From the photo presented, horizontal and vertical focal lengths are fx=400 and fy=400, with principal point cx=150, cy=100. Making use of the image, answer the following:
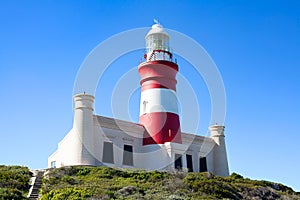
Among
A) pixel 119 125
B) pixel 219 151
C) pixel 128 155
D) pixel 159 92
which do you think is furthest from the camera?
pixel 219 151

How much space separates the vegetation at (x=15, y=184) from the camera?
1819 centimetres

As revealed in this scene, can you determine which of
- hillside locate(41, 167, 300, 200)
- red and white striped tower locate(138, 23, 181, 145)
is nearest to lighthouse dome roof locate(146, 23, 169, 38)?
red and white striped tower locate(138, 23, 181, 145)

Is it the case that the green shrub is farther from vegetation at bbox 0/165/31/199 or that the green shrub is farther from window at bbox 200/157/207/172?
window at bbox 200/157/207/172

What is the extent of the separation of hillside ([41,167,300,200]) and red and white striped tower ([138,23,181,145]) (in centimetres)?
614

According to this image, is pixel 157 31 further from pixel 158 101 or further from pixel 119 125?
pixel 119 125

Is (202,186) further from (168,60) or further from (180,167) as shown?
(168,60)

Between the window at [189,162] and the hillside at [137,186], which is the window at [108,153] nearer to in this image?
the hillside at [137,186]

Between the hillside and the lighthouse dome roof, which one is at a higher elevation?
the lighthouse dome roof

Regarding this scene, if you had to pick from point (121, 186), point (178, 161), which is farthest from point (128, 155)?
point (121, 186)

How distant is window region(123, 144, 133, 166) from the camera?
30.0 meters

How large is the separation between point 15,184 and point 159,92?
1455 centimetres

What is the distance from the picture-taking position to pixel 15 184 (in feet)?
68.0

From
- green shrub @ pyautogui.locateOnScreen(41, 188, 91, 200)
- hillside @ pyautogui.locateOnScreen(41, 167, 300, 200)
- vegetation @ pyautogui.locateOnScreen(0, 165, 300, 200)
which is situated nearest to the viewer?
green shrub @ pyautogui.locateOnScreen(41, 188, 91, 200)

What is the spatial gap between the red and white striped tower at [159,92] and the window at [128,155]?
1.55 metres
